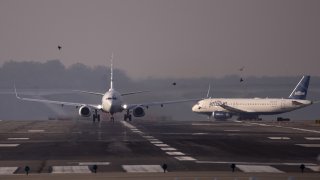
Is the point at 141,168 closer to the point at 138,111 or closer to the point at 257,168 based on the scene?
the point at 257,168

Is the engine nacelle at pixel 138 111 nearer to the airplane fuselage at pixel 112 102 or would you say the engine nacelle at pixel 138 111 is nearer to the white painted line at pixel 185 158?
the airplane fuselage at pixel 112 102

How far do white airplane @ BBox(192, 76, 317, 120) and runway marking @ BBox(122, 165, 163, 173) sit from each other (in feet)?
355

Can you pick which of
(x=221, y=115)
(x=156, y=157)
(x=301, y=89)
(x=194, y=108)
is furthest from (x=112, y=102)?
(x=156, y=157)

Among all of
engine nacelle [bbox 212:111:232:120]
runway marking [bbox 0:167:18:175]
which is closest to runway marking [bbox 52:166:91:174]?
runway marking [bbox 0:167:18:175]

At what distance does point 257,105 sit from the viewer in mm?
140500

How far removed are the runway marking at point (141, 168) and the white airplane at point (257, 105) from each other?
108 m

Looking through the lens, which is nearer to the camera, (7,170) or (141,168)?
(7,170)

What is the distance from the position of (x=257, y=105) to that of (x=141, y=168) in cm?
Result: 11264

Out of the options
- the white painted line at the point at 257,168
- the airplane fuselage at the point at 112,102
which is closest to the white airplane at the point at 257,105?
the airplane fuselage at the point at 112,102

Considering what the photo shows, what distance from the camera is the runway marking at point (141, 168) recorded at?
93.4 ft

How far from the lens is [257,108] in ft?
462

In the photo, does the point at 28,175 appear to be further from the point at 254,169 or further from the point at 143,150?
the point at 143,150

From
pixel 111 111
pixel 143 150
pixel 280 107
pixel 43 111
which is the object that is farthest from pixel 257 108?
pixel 143 150

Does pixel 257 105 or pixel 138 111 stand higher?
pixel 257 105
